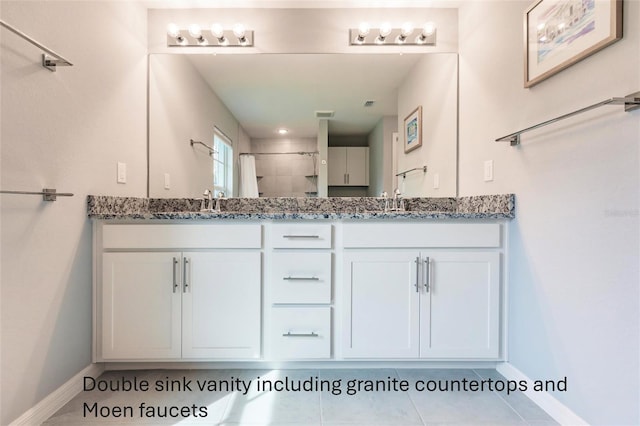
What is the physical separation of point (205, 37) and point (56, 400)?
6.73 ft

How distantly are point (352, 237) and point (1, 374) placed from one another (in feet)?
4.60

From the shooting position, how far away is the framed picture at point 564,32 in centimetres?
101

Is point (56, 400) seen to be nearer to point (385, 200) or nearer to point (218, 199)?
point (218, 199)

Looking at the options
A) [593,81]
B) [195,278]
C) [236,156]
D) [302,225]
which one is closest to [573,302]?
[593,81]

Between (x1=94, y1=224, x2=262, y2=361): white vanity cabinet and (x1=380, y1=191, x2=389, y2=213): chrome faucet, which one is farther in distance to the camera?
(x1=380, y1=191, x2=389, y2=213): chrome faucet

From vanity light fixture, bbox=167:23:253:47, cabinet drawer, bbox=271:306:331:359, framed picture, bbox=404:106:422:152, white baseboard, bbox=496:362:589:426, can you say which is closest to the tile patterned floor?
white baseboard, bbox=496:362:589:426

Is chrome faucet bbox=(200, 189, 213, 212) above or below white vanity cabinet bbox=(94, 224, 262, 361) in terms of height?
above

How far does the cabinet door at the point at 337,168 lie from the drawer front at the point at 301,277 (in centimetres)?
65

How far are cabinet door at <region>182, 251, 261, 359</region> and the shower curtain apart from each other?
614 mm

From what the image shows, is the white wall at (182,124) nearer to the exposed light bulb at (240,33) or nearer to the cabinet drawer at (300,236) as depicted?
the exposed light bulb at (240,33)

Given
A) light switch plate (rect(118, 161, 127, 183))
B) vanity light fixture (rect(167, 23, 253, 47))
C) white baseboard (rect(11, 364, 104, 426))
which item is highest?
vanity light fixture (rect(167, 23, 253, 47))

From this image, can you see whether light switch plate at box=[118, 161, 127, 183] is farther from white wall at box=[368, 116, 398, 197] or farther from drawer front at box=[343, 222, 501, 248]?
white wall at box=[368, 116, 398, 197]

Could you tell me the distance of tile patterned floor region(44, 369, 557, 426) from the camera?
4.06 ft

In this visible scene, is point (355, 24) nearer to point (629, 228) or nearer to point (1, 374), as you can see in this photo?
point (629, 228)
